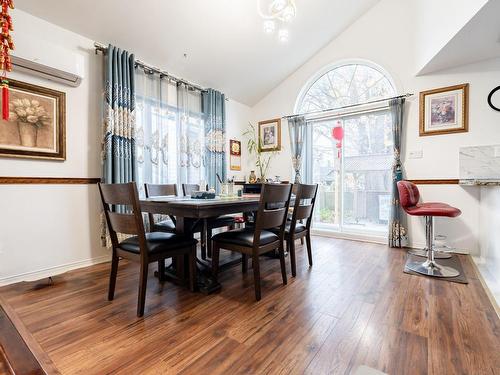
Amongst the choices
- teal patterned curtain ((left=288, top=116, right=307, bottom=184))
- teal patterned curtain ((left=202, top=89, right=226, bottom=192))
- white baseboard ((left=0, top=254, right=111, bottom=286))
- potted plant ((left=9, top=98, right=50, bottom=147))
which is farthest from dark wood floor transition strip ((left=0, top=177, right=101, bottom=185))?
teal patterned curtain ((left=288, top=116, right=307, bottom=184))

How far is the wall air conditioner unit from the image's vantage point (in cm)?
205

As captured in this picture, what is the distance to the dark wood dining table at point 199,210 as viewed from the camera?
1543mm

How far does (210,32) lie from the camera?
10.2 ft

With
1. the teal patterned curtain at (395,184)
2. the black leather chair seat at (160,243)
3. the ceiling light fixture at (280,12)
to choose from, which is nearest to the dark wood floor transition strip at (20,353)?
the black leather chair seat at (160,243)

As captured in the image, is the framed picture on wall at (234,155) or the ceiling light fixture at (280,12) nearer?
the ceiling light fixture at (280,12)

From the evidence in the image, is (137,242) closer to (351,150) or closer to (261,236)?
(261,236)

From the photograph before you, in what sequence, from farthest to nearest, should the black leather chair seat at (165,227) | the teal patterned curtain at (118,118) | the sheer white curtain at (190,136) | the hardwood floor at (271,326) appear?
the sheer white curtain at (190,136) < the teal patterned curtain at (118,118) < the black leather chair seat at (165,227) < the hardwood floor at (271,326)

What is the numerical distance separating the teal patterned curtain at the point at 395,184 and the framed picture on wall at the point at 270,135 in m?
1.86

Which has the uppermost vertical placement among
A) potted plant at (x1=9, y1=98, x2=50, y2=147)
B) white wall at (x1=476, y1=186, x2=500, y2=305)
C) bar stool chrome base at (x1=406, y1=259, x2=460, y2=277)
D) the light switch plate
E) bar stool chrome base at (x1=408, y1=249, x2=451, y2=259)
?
potted plant at (x1=9, y1=98, x2=50, y2=147)

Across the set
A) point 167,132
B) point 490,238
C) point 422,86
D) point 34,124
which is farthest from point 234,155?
A: point 490,238

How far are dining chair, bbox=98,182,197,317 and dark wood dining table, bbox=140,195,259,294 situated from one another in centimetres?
15

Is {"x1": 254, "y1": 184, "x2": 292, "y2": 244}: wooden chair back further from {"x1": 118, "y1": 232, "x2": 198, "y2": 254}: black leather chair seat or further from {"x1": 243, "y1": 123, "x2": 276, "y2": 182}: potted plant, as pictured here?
{"x1": 243, "y1": 123, "x2": 276, "y2": 182}: potted plant

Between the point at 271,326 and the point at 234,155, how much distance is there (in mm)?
3489

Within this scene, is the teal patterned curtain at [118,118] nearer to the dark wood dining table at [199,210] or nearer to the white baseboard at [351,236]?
the dark wood dining table at [199,210]
